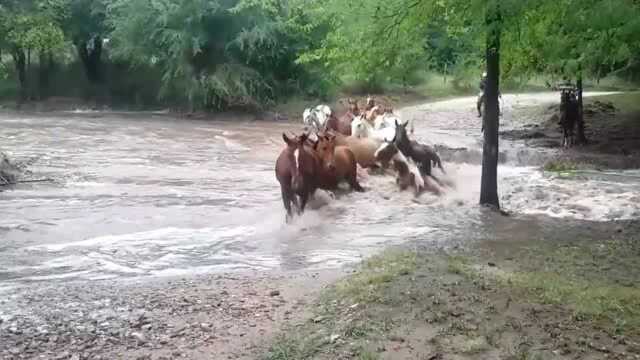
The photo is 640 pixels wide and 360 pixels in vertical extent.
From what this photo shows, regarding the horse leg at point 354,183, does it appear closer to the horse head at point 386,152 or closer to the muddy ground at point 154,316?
the horse head at point 386,152

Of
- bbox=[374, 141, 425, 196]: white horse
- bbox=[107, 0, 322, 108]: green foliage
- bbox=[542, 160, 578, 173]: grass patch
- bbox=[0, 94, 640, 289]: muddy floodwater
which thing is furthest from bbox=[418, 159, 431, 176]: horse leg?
bbox=[107, 0, 322, 108]: green foliage

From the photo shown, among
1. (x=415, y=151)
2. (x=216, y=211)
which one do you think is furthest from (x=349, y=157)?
(x=216, y=211)

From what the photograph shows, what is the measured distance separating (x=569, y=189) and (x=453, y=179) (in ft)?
8.09

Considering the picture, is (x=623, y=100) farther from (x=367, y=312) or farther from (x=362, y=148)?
(x=367, y=312)

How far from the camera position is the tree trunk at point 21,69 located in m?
44.9

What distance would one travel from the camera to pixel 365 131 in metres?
19.3

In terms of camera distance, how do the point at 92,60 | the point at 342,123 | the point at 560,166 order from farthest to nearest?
the point at 92,60 < the point at 342,123 < the point at 560,166

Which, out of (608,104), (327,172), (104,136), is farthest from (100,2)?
(327,172)

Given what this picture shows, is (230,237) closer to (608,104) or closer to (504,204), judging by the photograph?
(504,204)

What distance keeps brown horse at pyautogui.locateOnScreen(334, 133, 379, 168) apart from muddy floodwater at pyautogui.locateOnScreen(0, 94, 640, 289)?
1.64 feet

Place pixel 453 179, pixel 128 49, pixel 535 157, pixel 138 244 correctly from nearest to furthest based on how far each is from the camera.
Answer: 1. pixel 138 244
2. pixel 453 179
3. pixel 535 157
4. pixel 128 49

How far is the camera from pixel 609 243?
11.2 m

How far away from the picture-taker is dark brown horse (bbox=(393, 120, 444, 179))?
57.7 feet

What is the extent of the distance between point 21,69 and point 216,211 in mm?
33718
